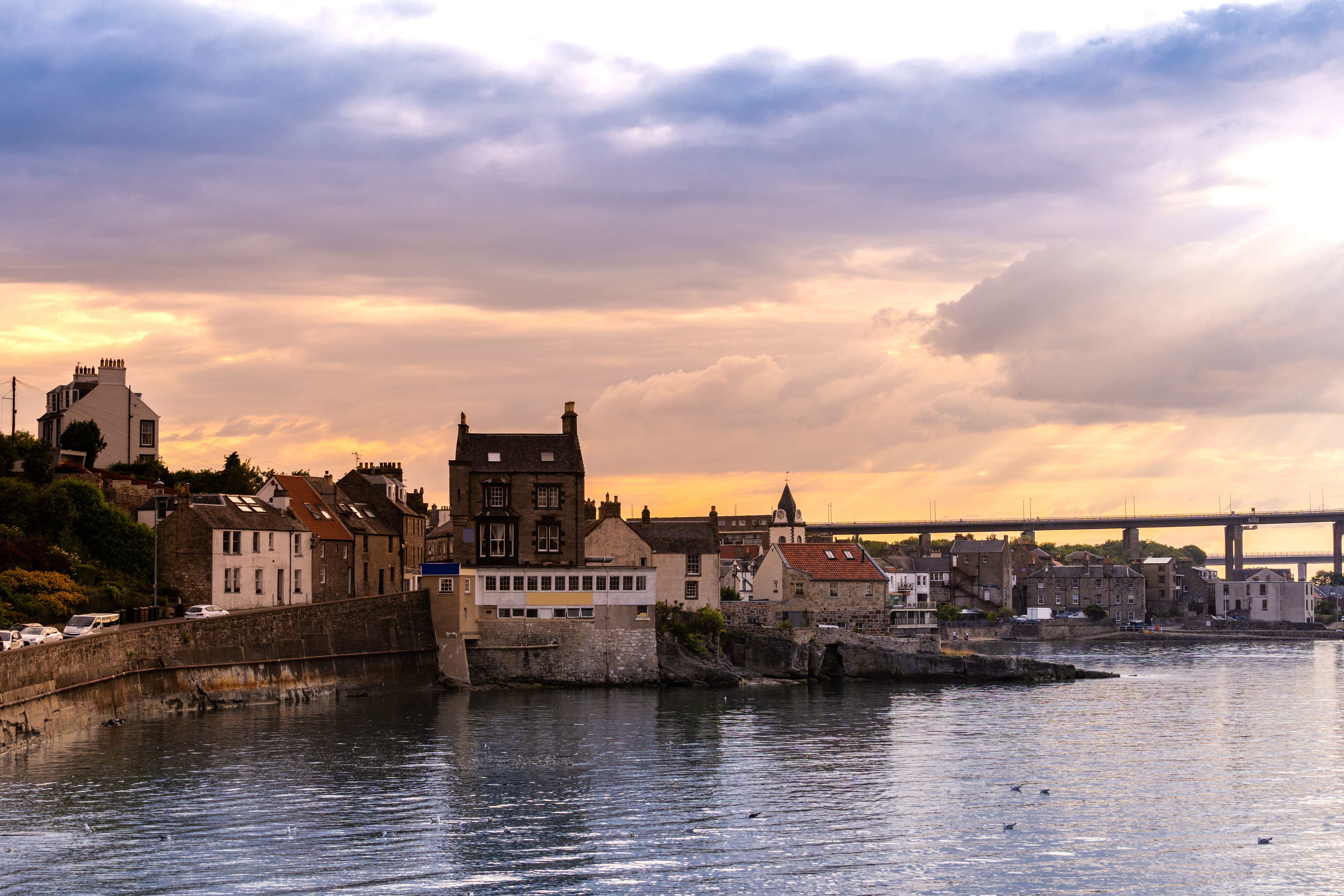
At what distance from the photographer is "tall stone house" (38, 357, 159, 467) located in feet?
363

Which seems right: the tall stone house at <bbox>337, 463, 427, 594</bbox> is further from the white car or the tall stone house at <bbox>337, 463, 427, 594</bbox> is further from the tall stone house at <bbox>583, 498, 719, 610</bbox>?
the white car

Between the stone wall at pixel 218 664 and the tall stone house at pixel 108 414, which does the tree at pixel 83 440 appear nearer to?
the tall stone house at pixel 108 414

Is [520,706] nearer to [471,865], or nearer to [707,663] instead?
[707,663]

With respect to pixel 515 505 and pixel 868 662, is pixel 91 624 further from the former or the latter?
pixel 868 662

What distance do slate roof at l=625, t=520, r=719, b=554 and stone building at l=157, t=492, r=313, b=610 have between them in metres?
23.1

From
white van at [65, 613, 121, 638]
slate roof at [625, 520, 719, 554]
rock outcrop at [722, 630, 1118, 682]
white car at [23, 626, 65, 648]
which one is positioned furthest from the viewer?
slate roof at [625, 520, 719, 554]

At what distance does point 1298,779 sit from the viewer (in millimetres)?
51875

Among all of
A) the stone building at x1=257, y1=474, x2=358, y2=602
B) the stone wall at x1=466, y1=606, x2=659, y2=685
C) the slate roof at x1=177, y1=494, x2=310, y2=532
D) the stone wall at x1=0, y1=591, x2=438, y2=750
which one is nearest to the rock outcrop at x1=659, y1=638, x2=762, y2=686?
the stone wall at x1=466, y1=606, x2=659, y2=685

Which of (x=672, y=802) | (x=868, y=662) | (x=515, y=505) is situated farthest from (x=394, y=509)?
(x=672, y=802)

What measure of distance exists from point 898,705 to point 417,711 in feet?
89.8

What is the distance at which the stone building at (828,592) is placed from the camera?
108 m

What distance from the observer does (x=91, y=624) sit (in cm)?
6372

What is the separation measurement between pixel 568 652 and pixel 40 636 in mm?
33355

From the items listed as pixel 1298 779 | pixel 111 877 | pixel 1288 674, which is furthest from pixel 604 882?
pixel 1288 674
